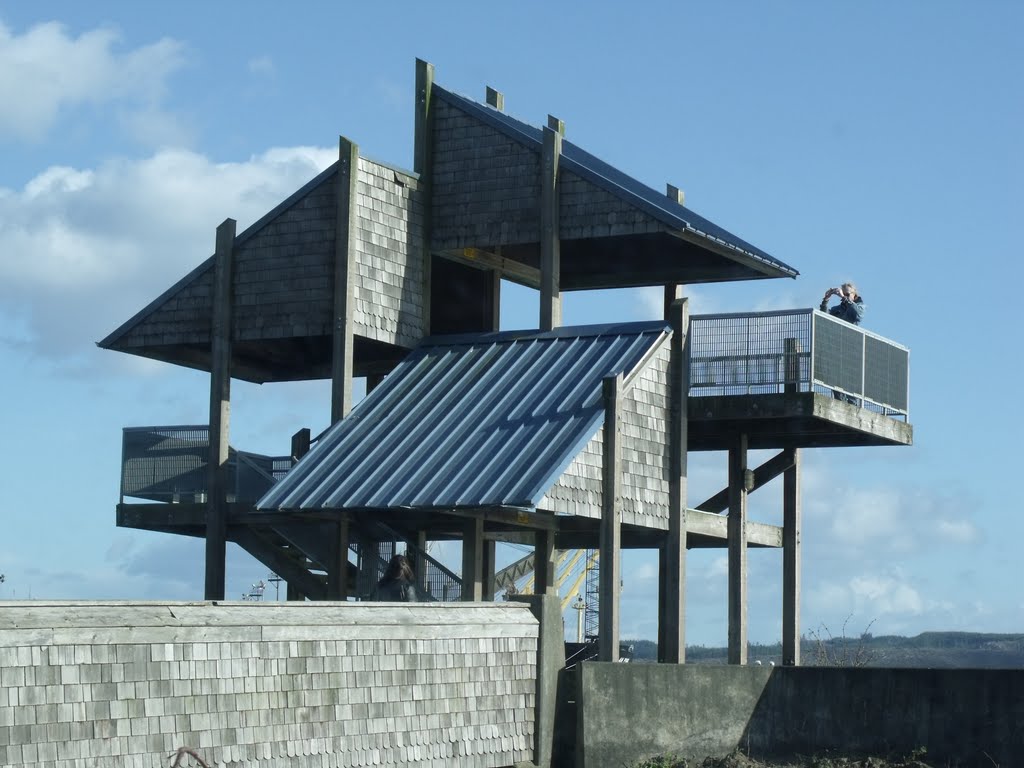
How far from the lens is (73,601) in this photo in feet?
56.0

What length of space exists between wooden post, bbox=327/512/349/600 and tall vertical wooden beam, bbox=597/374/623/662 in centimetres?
429

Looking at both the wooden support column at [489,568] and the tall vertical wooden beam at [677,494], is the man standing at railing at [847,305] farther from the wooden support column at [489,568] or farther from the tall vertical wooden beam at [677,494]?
the wooden support column at [489,568]

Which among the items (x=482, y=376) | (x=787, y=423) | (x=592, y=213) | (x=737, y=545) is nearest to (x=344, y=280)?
(x=482, y=376)

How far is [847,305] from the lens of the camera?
3125 centimetres

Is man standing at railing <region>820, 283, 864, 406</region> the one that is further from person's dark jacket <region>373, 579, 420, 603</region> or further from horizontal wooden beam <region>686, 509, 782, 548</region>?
person's dark jacket <region>373, 579, 420, 603</region>

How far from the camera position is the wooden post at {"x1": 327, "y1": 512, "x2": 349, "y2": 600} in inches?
1137

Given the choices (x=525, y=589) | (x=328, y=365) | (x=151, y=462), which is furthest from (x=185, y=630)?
(x=525, y=589)

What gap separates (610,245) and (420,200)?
3.44 meters

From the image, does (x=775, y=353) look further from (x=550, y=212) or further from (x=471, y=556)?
(x=471, y=556)

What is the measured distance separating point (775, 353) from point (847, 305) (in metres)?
2.44

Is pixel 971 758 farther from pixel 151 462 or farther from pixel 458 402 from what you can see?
pixel 151 462

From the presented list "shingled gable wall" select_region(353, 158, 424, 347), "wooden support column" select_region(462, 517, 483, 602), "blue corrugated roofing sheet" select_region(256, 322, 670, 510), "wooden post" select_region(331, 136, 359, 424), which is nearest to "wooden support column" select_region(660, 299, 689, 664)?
"blue corrugated roofing sheet" select_region(256, 322, 670, 510)

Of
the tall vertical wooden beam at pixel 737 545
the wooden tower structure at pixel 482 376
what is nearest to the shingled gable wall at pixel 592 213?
the wooden tower structure at pixel 482 376

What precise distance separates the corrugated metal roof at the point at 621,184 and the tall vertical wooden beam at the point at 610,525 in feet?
11.9
